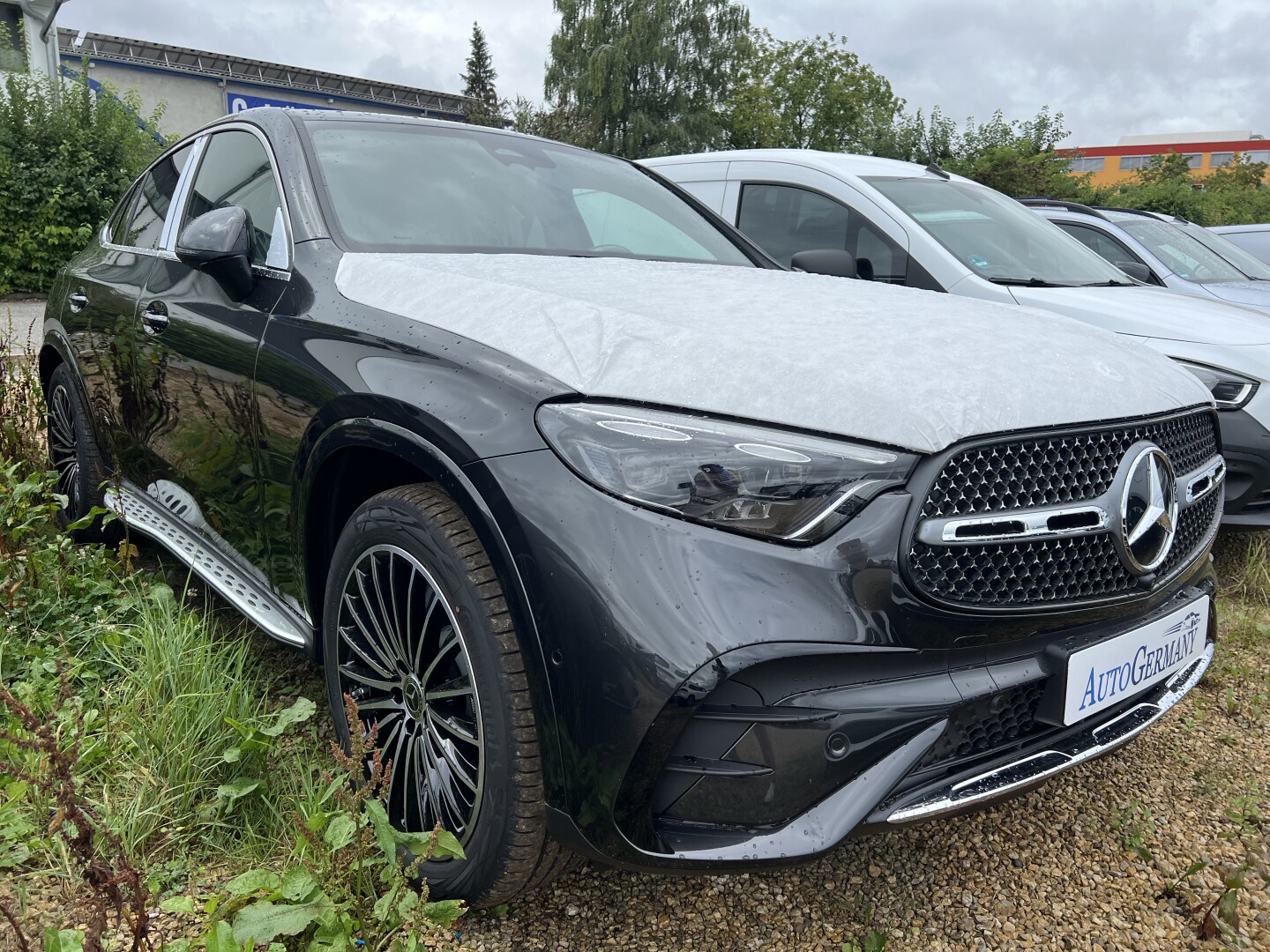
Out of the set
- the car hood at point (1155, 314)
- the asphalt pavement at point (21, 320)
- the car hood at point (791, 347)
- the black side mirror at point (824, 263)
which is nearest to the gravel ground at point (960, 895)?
the car hood at point (791, 347)

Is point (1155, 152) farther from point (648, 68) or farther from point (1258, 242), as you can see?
point (1258, 242)

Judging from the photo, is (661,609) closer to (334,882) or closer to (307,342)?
(334,882)

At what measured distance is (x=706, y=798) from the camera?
1466mm

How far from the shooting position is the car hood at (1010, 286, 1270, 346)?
3.96m

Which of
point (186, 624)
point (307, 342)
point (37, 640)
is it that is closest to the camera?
point (307, 342)

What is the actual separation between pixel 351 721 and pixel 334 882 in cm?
30

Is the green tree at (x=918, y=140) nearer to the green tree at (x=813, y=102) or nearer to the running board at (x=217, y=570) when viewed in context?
the green tree at (x=813, y=102)

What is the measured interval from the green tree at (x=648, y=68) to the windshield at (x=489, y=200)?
33995 mm

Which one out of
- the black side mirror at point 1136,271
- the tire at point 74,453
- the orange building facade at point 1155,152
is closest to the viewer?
the tire at point 74,453

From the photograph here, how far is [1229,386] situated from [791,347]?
2.96m

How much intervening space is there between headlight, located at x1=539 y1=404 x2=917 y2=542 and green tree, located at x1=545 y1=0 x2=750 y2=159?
117 feet

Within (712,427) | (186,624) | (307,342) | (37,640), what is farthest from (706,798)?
(37,640)

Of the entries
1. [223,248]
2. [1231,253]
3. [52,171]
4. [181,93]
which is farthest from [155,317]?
[181,93]

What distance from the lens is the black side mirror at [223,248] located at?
89.7 inches
